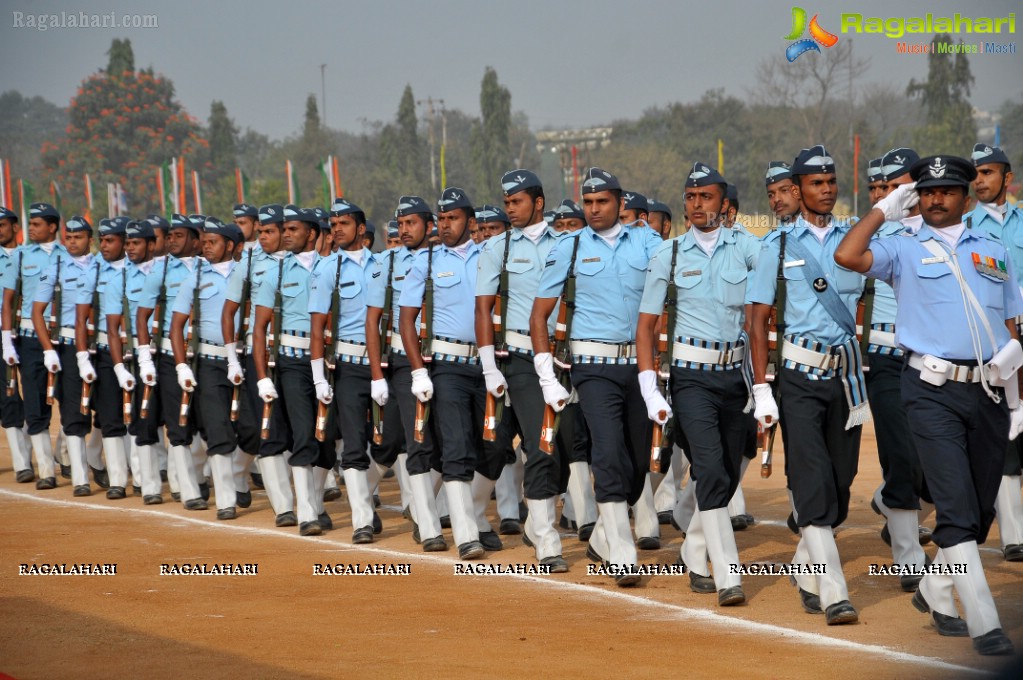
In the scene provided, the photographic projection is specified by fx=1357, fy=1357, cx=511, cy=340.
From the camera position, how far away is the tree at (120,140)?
51.5 meters

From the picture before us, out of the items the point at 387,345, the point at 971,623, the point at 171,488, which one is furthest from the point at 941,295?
the point at 171,488

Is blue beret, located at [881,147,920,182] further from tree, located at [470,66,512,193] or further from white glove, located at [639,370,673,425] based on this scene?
tree, located at [470,66,512,193]

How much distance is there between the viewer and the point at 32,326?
1466 centimetres

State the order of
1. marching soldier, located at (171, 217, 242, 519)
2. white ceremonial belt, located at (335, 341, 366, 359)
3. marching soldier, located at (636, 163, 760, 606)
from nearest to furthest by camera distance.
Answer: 1. marching soldier, located at (636, 163, 760, 606)
2. white ceremonial belt, located at (335, 341, 366, 359)
3. marching soldier, located at (171, 217, 242, 519)

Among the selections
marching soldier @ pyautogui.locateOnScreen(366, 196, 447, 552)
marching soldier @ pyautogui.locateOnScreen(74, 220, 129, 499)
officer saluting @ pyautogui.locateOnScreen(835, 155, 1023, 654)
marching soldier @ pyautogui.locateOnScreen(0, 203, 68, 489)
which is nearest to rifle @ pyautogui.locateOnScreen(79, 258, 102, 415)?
marching soldier @ pyautogui.locateOnScreen(74, 220, 129, 499)

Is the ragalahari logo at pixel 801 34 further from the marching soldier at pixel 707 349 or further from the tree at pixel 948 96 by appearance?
the marching soldier at pixel 707 349

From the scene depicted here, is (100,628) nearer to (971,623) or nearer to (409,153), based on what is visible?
(971,623)

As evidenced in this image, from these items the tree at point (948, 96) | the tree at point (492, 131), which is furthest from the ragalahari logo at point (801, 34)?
the tree at point (492, 131)

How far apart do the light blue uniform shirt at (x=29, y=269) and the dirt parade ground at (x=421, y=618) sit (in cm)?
413

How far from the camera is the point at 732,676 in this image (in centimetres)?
632

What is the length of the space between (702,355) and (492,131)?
56.9 meters

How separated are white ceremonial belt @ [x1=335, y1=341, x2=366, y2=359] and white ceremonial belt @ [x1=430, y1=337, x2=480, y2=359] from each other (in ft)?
3.48

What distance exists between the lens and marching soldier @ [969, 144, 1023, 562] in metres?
9.16

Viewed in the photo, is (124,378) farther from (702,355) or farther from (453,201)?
(702,355)
